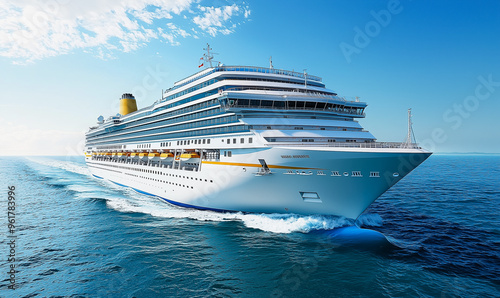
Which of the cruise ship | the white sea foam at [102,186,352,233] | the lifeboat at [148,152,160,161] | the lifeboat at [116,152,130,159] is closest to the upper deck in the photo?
the cruise ship

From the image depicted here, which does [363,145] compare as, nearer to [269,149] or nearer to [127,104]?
[269,149]

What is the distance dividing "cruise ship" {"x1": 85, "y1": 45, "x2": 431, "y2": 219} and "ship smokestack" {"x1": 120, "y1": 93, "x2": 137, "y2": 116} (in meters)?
30.4

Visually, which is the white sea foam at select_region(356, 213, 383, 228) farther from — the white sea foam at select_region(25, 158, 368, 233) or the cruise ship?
the cruise ship

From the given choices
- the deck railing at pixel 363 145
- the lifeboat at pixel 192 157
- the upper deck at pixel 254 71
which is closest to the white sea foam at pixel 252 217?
the lifeboat at pixel 192 157

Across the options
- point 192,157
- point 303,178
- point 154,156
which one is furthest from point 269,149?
point 154,156

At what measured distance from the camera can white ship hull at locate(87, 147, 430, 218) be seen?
55.3ft

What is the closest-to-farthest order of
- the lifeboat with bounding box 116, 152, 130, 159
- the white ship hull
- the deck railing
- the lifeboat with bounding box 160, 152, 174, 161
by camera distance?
the white ship hull < the deck railing < the lifeboat with bounding box 160, 152, 174, 161 < the lifeboat with bounding box 116, 152, 130, 159

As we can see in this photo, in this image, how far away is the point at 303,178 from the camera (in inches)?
720

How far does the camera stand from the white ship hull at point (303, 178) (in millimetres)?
16844

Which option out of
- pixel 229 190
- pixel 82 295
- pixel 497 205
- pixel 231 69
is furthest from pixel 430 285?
pixel 497 205

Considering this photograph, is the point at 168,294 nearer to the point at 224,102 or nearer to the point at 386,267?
the point at 386,267

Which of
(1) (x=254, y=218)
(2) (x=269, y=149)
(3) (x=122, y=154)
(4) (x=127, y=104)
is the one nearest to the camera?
(2) (x=269, y=149)

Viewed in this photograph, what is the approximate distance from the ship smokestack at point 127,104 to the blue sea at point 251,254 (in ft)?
117

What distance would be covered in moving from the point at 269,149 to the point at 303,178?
3.44 m
